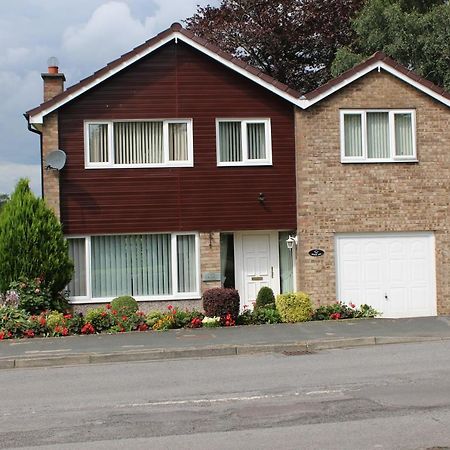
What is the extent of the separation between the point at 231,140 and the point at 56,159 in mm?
4273

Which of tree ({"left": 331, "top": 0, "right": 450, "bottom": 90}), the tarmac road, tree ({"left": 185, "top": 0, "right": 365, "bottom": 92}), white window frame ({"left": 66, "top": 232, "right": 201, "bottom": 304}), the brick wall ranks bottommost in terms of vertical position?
the tarmac road

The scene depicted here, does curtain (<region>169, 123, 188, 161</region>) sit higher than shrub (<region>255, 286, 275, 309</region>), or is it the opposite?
curtain (<region>169, 123, 188, 161</region>)

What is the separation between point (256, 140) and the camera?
19.3m

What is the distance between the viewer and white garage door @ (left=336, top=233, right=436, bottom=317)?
19203 millimetres

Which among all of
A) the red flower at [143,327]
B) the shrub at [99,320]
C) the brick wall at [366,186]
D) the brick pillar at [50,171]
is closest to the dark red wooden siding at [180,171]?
the brick pillar at [50,171]

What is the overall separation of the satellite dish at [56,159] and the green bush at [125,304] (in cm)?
339

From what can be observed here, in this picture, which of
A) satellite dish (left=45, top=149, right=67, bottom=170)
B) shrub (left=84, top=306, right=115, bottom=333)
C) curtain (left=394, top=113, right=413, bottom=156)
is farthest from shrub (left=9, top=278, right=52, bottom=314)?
curtain (left=394, top=113, right=413, bottom=156)

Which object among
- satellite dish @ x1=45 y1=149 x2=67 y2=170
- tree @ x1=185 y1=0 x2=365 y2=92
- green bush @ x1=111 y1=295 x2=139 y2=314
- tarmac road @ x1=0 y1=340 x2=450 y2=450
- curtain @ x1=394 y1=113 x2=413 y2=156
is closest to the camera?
tarmac road @ x1=0 y1=340 x2=450 y2=450

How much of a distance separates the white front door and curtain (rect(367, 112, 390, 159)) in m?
3.21

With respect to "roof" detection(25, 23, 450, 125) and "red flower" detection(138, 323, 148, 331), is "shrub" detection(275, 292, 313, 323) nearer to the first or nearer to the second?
"red flower" detection(138, 323, 148, 331)

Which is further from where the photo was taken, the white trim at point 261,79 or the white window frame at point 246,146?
the white window frame at point 246,146

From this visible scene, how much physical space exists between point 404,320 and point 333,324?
2027 millimetres

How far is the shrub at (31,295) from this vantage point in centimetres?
1689

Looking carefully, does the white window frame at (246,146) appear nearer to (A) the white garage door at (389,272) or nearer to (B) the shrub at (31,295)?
(A) the white garage door at (389,272)
